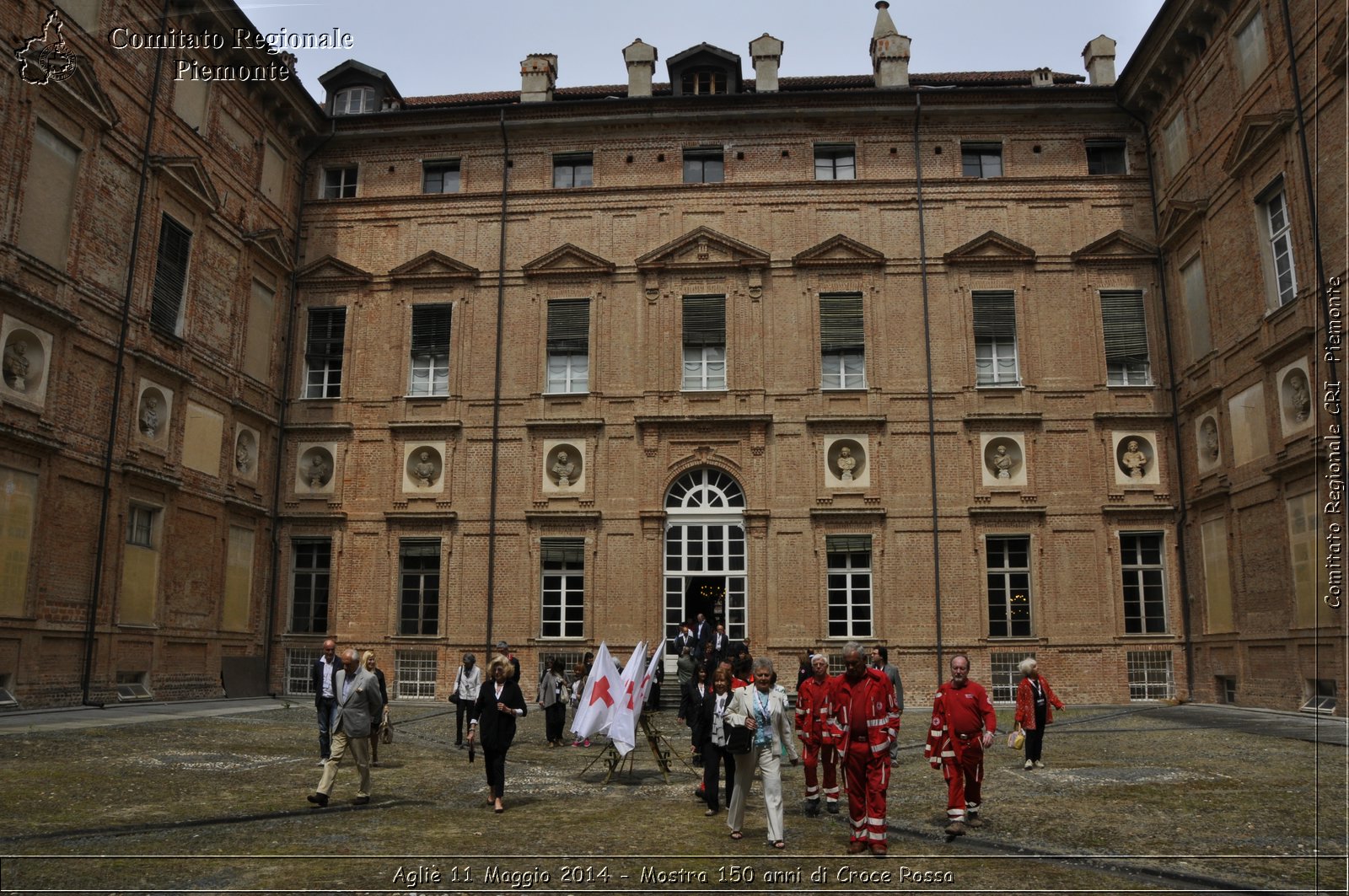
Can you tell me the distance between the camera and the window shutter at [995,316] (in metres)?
27.0

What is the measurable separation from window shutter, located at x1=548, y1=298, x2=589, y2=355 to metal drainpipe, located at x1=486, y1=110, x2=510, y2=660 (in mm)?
1376

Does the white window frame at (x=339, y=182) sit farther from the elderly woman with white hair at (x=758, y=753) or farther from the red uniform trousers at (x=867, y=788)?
the red uniform trousers at (x=867, y=788)

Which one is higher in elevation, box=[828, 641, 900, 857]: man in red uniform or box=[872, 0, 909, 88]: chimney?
box=[872, 0, 909, 88]: chimney

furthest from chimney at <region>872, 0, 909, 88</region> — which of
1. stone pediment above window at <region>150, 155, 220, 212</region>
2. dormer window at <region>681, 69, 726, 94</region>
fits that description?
stone pediment above window at <region>150, 155, 220, 212</region>

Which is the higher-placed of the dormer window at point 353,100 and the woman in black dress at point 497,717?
the dormer window at point 353,100

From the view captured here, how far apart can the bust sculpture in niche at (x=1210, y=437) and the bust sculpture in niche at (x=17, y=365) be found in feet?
81.2

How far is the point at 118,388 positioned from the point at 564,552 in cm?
1088

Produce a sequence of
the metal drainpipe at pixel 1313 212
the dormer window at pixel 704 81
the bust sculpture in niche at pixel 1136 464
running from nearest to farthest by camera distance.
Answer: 1. the metal drainpipe at pixel 1313 212
2. the bust sculpture in niche at pixel 1136 464
3. the dormer window at pixel 704 81

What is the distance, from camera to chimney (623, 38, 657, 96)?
29000 millimetres

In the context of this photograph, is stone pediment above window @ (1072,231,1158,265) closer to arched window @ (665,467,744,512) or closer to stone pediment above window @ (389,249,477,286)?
arched window @ (665,467,744,512)

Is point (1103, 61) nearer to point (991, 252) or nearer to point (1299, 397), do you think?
point (991, 252)

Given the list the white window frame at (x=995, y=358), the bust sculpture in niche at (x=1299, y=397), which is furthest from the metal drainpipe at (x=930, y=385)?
the bust sculpture in niche at (x=1299, y=397)

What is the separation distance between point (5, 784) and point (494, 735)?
17.9 feet

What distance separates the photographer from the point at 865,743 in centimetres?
916
